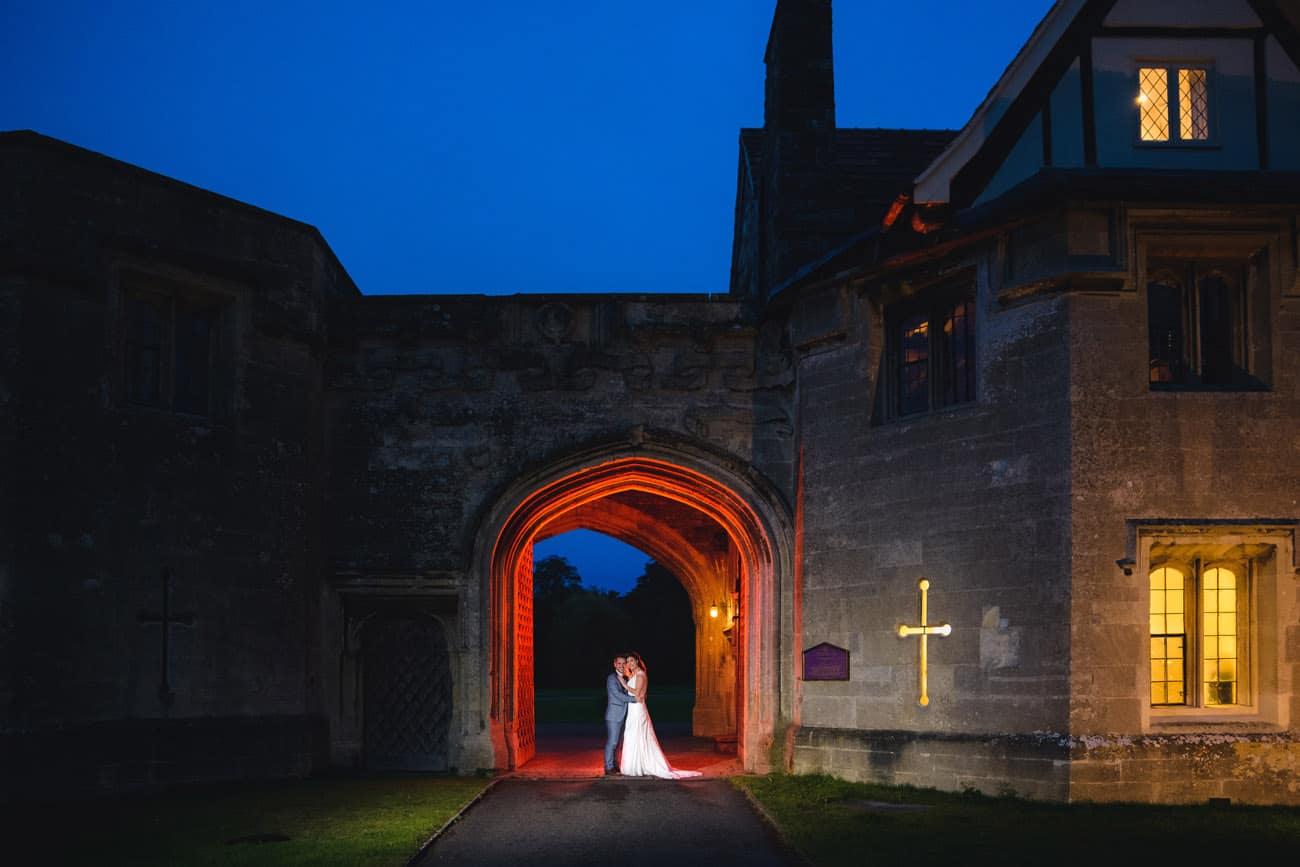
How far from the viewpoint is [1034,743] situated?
12977 mm

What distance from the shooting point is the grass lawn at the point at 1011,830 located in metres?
10.0

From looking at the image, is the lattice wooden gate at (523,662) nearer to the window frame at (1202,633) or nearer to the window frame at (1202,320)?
the window frame at (1202,633)

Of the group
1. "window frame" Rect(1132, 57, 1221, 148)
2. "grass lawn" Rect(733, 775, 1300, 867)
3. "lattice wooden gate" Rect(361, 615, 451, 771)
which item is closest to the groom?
"lattice wooden gate" Rect(361, 615, 451, 771)

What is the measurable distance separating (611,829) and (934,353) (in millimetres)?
6350

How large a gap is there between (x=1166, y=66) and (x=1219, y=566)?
4965 millimetres

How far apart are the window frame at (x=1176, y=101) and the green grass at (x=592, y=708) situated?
1953 cm

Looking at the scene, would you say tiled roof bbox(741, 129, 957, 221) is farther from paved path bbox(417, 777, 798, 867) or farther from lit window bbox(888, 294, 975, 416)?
paved path bbox(417, 777, 798, 867)

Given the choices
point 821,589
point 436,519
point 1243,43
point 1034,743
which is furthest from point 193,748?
point 1243,43

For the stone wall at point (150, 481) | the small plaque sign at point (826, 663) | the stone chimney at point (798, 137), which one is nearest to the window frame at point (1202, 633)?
the small plaque sign at point (826, 663)

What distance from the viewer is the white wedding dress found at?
55.5ft

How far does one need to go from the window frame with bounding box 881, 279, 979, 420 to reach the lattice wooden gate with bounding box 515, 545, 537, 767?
5.86m

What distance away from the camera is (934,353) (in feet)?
49.2

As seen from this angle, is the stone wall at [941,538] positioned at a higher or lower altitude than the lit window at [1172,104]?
lower

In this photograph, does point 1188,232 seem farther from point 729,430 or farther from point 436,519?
point 436,519
